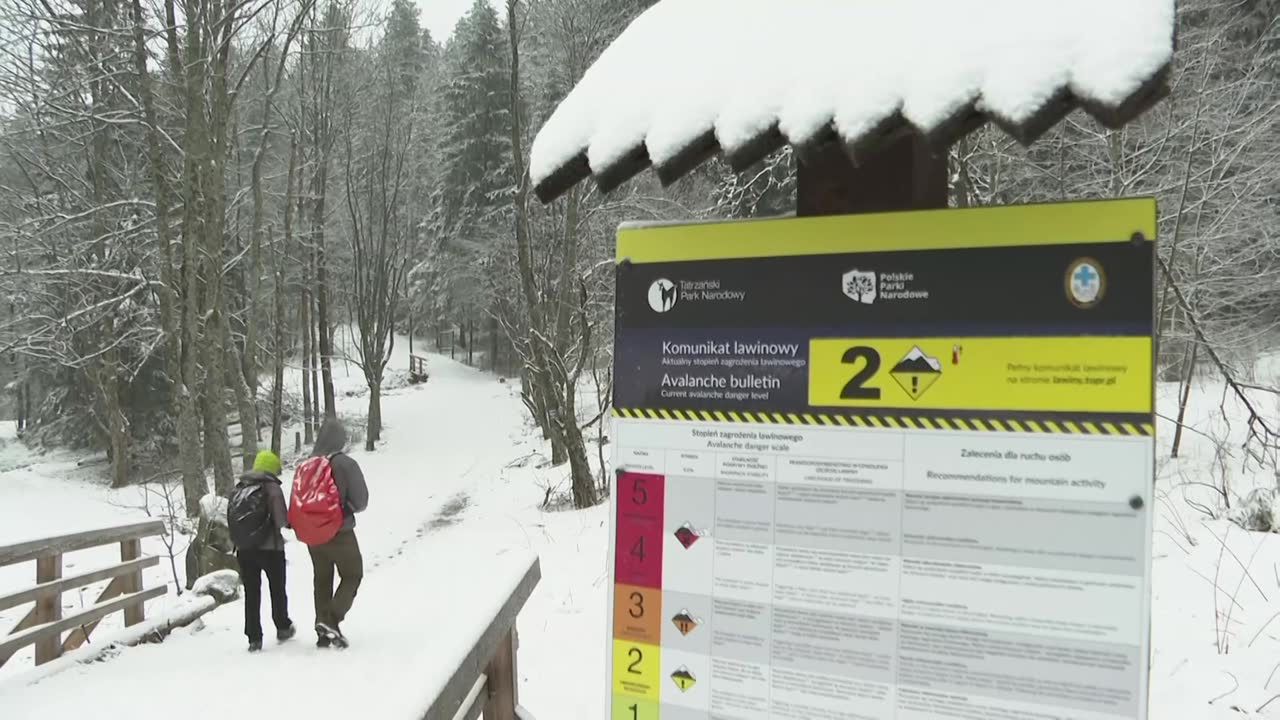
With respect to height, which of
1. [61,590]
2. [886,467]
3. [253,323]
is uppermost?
[253,323]

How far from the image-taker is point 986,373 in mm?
1586

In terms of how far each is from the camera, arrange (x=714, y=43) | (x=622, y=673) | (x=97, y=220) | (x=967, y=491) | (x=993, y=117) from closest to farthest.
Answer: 1. (x=993, y=117)
2. (x=967, y=491)
3. (x=714, y=43)
4. (x=622, y=673)
5. (x=97, y=220)

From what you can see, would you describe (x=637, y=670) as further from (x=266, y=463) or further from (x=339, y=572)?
(x=266, y=463)

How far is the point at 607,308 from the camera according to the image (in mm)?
15695

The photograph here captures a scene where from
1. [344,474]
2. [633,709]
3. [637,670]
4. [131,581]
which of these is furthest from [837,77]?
[131,581]

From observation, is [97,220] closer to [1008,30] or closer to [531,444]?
[531,444]

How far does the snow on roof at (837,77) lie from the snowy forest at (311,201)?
162 inches

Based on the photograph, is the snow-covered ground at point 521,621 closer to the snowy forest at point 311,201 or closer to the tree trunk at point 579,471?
the tree trunk at point 579,471

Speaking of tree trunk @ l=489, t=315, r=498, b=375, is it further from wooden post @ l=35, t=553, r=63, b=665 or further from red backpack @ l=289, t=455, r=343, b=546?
red backpack @ l=289, t=455, r=343, b=546

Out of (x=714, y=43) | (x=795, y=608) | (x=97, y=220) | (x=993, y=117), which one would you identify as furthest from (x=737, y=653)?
(x=97, y=220)

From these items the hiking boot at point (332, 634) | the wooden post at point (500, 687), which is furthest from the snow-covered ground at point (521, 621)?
the wooden post at point (500, 687)

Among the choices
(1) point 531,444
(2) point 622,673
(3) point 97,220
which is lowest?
(1) point 531,444

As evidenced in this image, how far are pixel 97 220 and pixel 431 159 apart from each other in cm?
1843

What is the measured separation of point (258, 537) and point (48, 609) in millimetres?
1775
